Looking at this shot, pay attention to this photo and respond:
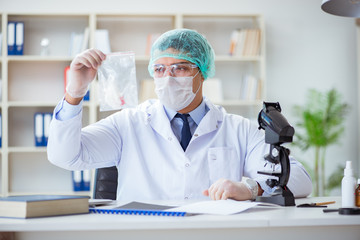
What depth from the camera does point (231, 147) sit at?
2.10 metres

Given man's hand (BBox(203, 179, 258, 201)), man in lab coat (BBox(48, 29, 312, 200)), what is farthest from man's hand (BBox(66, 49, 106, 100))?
man's hand (BBox(203, 179, 258, 201))

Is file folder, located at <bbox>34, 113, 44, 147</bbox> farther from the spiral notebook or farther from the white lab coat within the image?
the spiral notebook

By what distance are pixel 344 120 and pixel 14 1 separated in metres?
3.47

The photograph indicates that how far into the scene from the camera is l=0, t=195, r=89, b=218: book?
1205 mm

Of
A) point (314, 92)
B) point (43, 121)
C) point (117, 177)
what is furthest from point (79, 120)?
point (314, 92)

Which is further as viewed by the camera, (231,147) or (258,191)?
(231,147)

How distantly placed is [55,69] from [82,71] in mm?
3069

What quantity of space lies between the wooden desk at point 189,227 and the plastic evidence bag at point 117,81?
2.89 feet

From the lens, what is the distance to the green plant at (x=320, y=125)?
15.1ft

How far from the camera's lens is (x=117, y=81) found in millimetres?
2039

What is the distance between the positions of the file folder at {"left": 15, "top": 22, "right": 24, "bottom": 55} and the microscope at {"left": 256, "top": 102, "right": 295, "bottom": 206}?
3.39m

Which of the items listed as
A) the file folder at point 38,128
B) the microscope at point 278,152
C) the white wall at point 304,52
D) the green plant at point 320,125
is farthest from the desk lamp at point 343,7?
the file folder at point 38,128

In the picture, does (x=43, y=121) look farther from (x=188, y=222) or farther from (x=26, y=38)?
(x=188, y=222)

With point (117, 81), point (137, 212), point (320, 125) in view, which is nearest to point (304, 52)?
point (320, 125)
